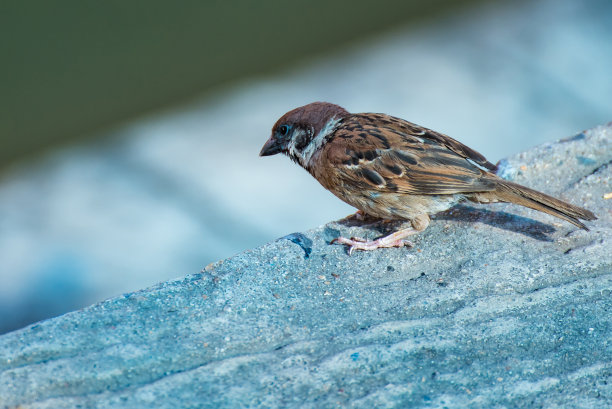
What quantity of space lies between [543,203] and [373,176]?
781 millimetres

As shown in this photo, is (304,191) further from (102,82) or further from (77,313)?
(77,313)

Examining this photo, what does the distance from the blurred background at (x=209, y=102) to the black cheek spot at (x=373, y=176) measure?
2.90 m

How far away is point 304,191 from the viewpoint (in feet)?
23.4

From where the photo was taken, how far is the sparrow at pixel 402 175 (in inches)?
138

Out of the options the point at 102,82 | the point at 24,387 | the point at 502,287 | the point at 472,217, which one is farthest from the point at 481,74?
the point at 24,387

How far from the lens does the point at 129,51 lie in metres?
7.89

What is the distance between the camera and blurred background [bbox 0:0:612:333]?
654 centimetres

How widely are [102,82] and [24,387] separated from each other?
5800mm

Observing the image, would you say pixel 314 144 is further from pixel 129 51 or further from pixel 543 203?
pixel 129 51

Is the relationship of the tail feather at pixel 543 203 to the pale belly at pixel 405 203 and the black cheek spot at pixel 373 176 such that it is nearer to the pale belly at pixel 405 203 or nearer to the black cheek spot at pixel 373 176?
the pale belly at pixel 405 203

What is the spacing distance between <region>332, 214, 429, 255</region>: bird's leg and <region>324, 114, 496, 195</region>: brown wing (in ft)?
0.49

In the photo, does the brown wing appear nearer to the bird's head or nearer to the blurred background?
the bird's head

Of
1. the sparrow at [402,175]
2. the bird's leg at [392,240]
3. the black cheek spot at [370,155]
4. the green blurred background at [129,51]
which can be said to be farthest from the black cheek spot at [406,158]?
the green blurred background at [129,51]

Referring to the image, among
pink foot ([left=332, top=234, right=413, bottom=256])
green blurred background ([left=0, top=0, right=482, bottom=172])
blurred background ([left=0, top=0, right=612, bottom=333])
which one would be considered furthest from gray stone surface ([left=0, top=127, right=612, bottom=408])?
green blurred background ([left=0, top=0, right=482, bottom=172])
